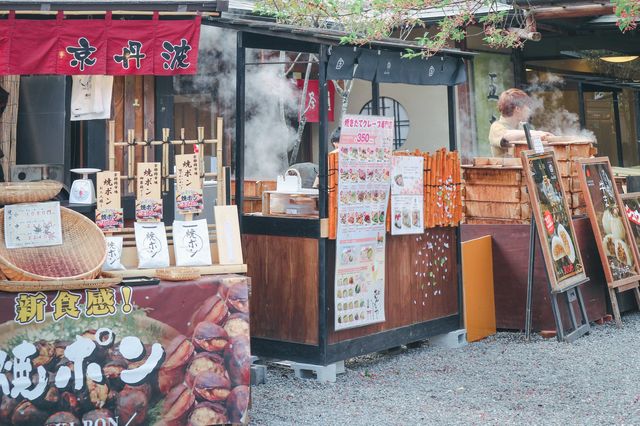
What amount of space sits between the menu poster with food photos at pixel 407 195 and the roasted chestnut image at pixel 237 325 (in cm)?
228

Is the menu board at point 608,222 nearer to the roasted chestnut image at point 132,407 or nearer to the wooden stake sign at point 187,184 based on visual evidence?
the wooden stake sign at point 187,184

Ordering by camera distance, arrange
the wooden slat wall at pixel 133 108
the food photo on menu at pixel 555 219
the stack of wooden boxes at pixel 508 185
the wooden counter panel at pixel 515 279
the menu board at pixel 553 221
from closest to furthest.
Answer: the menu board at pixel 553 221 < the food photo on menu at pixel 555 219 < the wooden counter panel at pixel 515 279 < the stack of wooden boxes at pixel 508 185 < the wooden slat wall at pixel 133 108

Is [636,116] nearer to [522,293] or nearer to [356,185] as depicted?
[522,293]

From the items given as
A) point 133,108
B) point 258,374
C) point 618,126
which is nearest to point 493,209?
point 258,374

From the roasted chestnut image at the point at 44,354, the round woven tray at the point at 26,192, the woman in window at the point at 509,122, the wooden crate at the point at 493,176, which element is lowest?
the roasted chestnut image at the point at 44,354

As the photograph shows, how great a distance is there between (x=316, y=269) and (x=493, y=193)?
320cm

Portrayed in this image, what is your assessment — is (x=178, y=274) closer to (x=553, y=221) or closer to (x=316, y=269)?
(x=316, y=269)

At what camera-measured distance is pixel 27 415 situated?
210 inches

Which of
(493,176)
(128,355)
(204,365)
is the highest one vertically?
(493,176)

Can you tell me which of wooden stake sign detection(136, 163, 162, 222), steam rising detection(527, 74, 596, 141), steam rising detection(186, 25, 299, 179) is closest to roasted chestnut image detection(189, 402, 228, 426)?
wooden stake sign detection(136, 163, 162, 222)

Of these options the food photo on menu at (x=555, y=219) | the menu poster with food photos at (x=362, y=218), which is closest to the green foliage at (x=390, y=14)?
the menu poster with food photos at (x=362, y=218)

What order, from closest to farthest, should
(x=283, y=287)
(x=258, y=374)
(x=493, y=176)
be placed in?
(x=258, y=374) < (x=283, y=287) < (x=493, y=176)

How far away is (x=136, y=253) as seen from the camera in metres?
6.21

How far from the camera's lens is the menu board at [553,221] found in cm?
855
